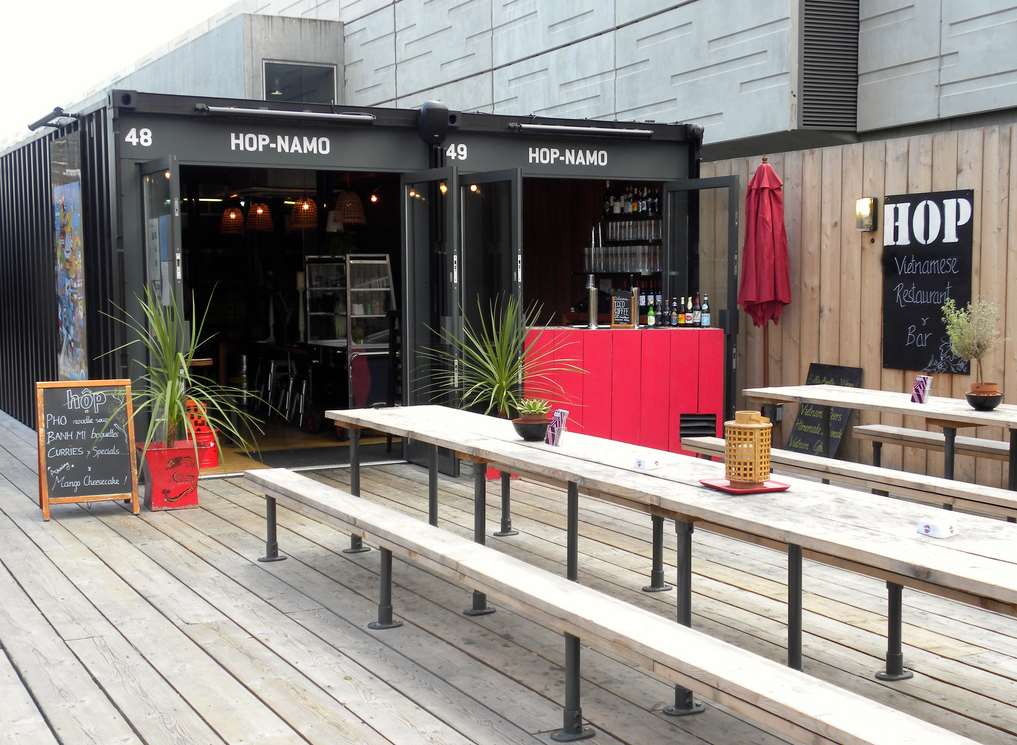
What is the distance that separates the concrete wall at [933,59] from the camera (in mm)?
8555

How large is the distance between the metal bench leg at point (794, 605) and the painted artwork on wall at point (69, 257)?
5.80 m

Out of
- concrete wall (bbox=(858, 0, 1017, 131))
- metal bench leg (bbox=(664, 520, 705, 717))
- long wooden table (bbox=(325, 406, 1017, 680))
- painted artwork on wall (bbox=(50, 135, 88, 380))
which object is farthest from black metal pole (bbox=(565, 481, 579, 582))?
concrete wall (bbox=(858, 0, 1017, 131))

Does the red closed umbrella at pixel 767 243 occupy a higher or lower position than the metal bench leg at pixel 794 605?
higher

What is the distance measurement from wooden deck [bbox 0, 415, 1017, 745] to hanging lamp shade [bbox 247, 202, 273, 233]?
628cm

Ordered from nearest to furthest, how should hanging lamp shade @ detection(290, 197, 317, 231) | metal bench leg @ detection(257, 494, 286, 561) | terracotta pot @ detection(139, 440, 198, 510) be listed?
metal bench leg @ detection(257, 494, 286, 561) < terracotta pot @ detection(139, 440, 198, 510) < hanging lamp shade @ detection(290, 197, 317, 231)

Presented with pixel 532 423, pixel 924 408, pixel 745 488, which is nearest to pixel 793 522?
pixel 745 488

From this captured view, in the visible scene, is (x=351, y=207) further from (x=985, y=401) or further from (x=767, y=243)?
(x=985, y=401)

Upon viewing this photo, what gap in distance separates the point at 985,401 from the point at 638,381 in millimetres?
2813

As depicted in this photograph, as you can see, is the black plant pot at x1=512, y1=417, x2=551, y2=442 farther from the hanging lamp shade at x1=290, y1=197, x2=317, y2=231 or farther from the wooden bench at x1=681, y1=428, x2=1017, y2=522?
the hanging lamp shade at x1=290, y1=197, x2=317, y2=231

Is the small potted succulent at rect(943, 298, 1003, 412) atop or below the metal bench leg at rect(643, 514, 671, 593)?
atop

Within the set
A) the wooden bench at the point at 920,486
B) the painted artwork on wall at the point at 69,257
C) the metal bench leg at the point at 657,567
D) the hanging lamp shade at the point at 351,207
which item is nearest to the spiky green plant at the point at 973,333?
the wooden bench at the point at 920,486

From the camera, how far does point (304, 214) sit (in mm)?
11492

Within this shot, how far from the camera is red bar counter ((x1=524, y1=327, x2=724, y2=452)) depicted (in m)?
8.12

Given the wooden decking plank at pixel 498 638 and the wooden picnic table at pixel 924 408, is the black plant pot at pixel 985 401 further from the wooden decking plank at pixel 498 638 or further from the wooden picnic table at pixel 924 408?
the wooden decking plank at pixel 498 638
